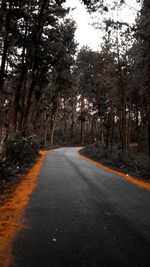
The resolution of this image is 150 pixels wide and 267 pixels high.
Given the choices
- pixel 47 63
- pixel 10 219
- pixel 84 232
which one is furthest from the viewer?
pixel 47 63

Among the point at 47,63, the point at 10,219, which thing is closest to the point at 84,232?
the point at 10,219

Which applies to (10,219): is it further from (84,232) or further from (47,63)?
(47,63)

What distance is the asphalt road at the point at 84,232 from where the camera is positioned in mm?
1989

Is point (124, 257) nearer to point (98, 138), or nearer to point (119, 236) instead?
point (119, 236)

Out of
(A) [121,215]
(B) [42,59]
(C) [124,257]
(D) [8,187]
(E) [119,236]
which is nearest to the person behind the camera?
(C) [124,257]

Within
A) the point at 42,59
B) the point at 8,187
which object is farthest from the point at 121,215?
the point at 42,59

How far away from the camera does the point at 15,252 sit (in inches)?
84.2

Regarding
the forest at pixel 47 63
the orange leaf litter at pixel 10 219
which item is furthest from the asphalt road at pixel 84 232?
the forest at pixel 47 63

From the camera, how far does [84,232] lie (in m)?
2.61

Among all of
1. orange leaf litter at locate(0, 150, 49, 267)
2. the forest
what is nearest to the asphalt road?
orange leaf litter at locate(0, 150, 49, 267)

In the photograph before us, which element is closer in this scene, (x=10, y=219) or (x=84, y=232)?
(x=84, y=232)

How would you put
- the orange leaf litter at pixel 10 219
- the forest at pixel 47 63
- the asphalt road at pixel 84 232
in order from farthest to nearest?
the forest at pixel 47 63
the orange leaf litter at pixel 10 219
the asphalt road at pixel 84 232

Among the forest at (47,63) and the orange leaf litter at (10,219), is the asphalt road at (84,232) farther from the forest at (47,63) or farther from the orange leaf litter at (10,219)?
the forest at (47,63)

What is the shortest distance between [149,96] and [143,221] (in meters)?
11.3
